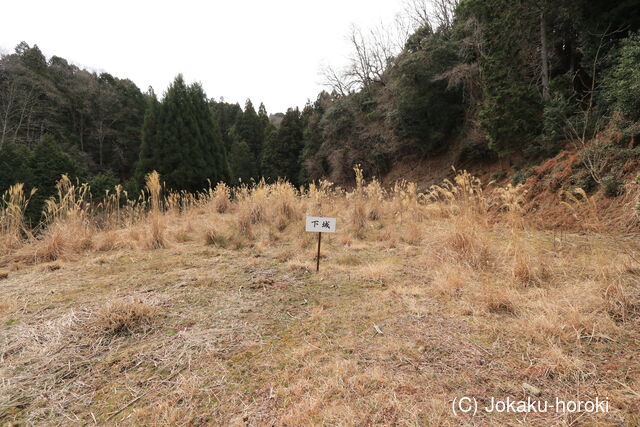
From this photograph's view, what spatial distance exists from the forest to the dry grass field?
273 cm

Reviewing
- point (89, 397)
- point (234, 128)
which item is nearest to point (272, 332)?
point (89, 397)

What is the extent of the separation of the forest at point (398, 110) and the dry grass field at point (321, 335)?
2731 millimetres

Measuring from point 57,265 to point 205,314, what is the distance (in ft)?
8.00

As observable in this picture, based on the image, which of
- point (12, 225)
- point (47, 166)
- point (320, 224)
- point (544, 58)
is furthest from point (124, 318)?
point (47, 166)

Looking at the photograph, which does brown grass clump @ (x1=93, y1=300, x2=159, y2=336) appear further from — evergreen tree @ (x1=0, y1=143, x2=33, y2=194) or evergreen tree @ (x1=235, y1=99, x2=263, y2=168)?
evergreen tree @ (x1=235, y1=99, x2=263, y2=168)

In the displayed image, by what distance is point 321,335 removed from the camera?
170cm

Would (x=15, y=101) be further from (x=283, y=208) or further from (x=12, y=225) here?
(x=283, y=208)

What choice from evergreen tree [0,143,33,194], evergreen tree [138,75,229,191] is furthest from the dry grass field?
evergreen tree [138,75,229,191]

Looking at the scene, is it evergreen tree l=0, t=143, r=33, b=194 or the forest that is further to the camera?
evergreen tree l=0, t=143, r=33, b=194

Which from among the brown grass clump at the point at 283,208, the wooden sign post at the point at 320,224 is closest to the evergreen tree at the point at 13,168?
the brown grass clump at the point at 283,208

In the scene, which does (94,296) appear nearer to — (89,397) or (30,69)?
(89,397)

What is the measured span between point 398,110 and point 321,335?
39.8 feet

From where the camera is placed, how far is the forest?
5.95 meters

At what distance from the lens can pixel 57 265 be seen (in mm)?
3098
